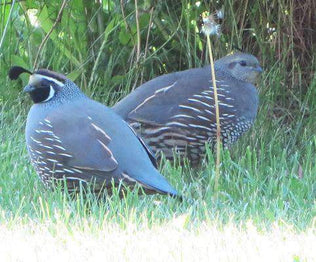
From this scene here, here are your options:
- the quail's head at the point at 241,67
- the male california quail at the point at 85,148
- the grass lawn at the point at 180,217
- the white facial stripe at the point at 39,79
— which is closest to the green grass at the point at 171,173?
the grass lawn at the point at 180,217

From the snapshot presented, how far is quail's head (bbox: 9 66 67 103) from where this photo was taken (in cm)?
522

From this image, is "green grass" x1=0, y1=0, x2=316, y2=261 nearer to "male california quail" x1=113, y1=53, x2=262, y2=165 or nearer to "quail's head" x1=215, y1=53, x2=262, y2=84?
"male california quail" x1=113, y1=53, x2=262, y2=165

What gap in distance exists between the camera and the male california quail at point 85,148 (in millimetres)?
4758

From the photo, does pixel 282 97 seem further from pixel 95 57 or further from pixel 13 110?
pixel 13 110

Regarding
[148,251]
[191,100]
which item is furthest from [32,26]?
[148,251]

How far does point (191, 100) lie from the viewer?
6055 mm

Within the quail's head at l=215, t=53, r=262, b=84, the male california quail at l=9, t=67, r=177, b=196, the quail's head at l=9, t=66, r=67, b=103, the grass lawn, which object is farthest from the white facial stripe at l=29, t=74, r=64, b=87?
the quail's head at l=215, t=53, r=262, b=84

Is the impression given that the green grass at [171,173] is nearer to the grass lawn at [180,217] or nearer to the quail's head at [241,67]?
the grass lawn at [180,217]

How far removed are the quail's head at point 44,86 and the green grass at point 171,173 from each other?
455 millimetres

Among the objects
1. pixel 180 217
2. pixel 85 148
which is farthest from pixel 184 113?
pixel 180 217

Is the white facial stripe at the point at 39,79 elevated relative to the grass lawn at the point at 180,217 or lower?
elevated

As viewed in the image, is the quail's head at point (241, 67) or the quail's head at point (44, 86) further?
the quail's head at point (241, 67)

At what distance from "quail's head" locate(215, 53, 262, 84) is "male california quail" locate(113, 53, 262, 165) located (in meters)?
0.26

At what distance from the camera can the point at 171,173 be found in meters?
5.33
